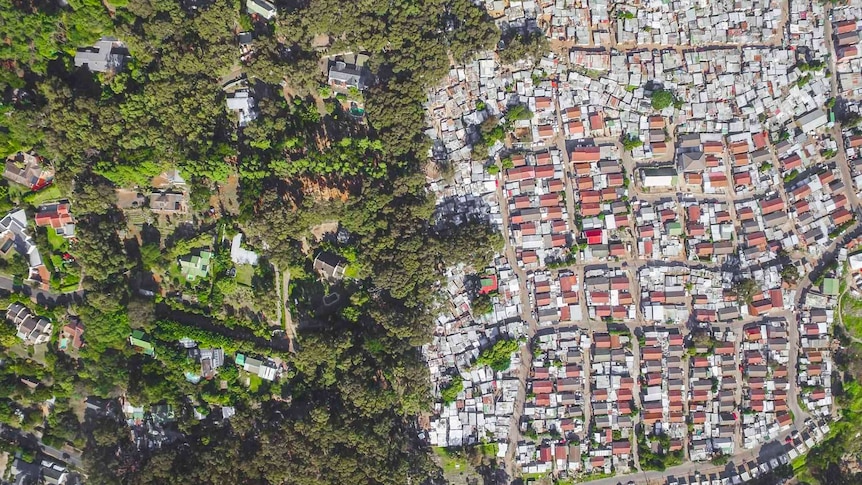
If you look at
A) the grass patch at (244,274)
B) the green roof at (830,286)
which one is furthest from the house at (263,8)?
the green roof at (830,286)

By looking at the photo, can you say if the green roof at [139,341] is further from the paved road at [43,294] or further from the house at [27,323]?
Answer: the house at [27,323]

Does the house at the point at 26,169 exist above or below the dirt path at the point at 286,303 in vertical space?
above

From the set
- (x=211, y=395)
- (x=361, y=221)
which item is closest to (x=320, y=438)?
(x=211, y=395)

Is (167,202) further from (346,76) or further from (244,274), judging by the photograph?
(346,76)

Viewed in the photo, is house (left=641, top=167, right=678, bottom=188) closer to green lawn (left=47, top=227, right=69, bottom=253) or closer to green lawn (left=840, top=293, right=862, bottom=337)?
green lawn (left=840, top=293, right=862, bottom=337)

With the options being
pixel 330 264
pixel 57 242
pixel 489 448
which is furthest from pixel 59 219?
pixel 489 448

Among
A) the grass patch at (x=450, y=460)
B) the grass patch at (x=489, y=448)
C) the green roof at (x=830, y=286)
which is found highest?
the green roof at (x=830, y=286)
